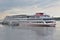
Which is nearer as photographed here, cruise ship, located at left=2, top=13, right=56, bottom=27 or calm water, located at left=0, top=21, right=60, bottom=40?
calm water, located at left=0, top=21, right=60, bottom=40

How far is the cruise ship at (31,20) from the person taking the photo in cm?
229

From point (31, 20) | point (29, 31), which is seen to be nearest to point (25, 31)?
point (29, 31)

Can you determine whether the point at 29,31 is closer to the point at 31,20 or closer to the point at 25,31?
the point at 25,31

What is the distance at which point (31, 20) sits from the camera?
7.59 feet

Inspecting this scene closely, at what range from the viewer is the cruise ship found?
90.3 inches

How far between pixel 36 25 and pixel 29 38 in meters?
0.46

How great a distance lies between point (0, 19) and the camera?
233cm

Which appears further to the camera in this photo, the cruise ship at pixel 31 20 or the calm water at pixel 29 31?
the cruise ship at pixel 31 20

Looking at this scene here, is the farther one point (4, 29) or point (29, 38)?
point (4, 29)

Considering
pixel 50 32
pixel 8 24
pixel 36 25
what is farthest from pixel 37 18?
pixel 8 24

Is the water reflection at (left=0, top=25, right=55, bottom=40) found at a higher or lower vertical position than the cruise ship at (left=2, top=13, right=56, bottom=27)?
lower

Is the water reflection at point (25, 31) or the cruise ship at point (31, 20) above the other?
the cruise ship at point (31, 20)

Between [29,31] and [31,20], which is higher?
[31,20]

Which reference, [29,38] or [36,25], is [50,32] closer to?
[36,25]
